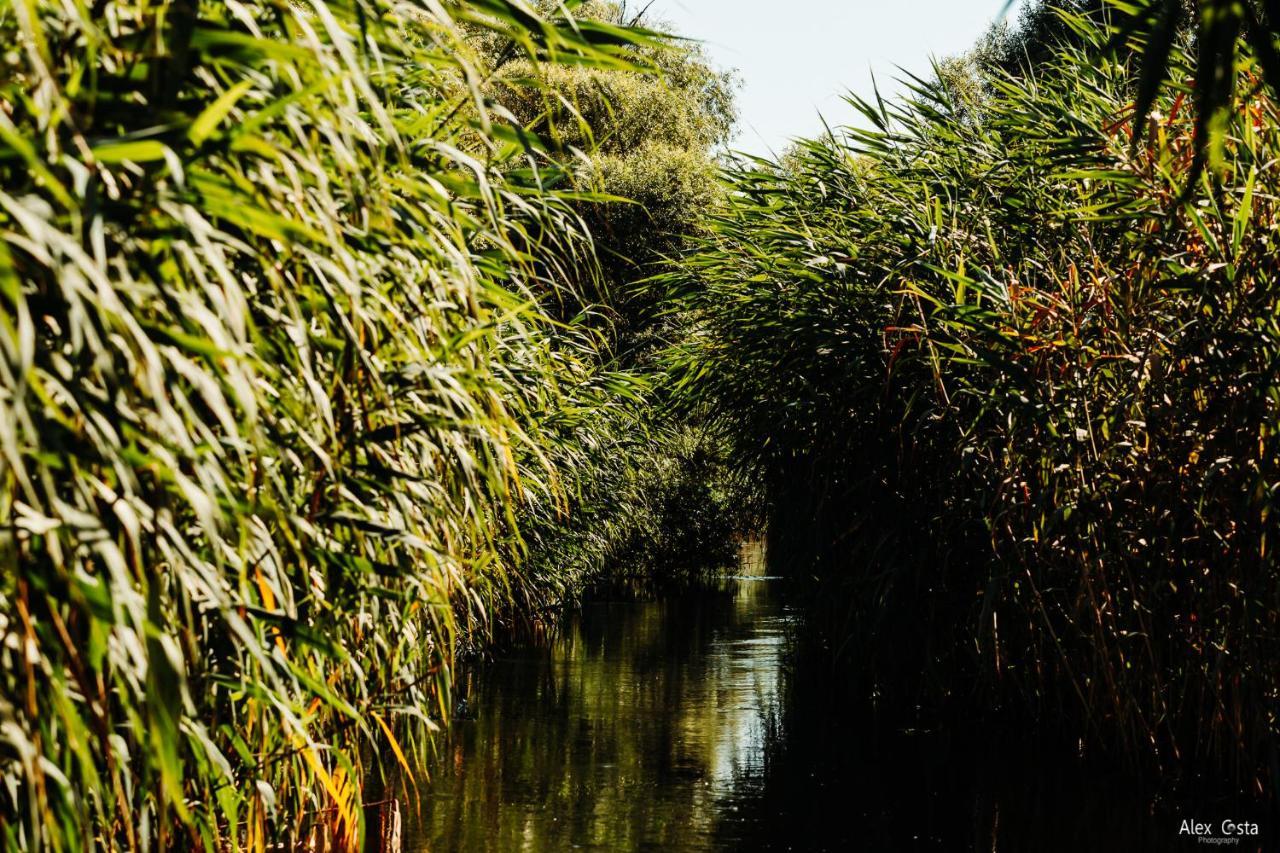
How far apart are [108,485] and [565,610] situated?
49.7 ft

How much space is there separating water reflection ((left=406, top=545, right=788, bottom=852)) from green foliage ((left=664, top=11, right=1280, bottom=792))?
1335 millimetres

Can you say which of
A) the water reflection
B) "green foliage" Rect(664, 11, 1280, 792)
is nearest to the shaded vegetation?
the water reflection

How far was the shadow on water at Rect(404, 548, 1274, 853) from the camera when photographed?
614 cm

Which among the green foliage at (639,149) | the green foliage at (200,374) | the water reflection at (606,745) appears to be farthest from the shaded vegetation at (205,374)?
the green foliage at (639,149)

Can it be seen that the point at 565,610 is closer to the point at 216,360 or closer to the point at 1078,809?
the point at 1078,809

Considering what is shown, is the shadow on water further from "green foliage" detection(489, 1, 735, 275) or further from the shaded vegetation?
"green foliage" detection(489, 1, 735, 275)

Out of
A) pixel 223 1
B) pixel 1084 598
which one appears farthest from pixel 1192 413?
pixel 223 1

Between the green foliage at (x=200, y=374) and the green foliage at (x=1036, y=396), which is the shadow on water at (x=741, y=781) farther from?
the green foliage at (x=200, y=374)

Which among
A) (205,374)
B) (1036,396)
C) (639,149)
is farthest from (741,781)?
(639,149)

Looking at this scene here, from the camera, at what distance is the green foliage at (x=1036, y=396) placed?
5367 mm

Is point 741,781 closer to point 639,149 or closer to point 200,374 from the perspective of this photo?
point 200,374

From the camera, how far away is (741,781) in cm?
745

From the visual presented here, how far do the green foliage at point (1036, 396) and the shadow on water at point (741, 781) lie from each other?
0.37 m

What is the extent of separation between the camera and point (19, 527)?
200cm
